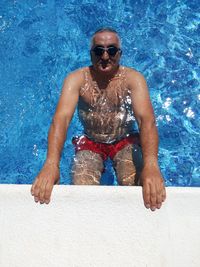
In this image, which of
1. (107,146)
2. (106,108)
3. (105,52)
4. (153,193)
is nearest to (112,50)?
(105,52)

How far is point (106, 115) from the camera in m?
4.37

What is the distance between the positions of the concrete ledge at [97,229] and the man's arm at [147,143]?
6cm

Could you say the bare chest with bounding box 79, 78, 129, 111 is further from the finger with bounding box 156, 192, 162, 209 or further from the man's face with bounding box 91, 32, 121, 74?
the finger with bounding box 156, 192, 162, 209

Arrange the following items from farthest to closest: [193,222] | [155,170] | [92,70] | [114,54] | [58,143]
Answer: [92,70]
[114,54]
[58,143]
[155,170]
[193,222]

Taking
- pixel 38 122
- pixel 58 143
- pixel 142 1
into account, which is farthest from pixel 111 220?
pixel 142 1

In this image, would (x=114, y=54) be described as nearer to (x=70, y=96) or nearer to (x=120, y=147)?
(x=70, y=96)

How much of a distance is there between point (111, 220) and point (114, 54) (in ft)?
4.78

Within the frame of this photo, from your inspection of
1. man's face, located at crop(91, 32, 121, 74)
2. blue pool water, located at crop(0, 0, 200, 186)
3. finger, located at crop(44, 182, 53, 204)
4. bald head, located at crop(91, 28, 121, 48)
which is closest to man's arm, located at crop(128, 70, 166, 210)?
man's face, located at crop(91, 32, 121, 74)

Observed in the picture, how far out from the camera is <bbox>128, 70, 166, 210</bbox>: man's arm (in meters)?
3.06

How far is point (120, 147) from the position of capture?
4410 mm

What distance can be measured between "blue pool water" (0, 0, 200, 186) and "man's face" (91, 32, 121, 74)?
4.89ft

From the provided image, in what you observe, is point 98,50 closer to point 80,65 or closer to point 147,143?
point 147,143

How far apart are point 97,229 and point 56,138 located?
2.93 feet

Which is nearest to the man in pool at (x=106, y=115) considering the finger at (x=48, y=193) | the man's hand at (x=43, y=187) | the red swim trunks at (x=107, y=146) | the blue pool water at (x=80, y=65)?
the red swim trunks at (x=107, y=146)
